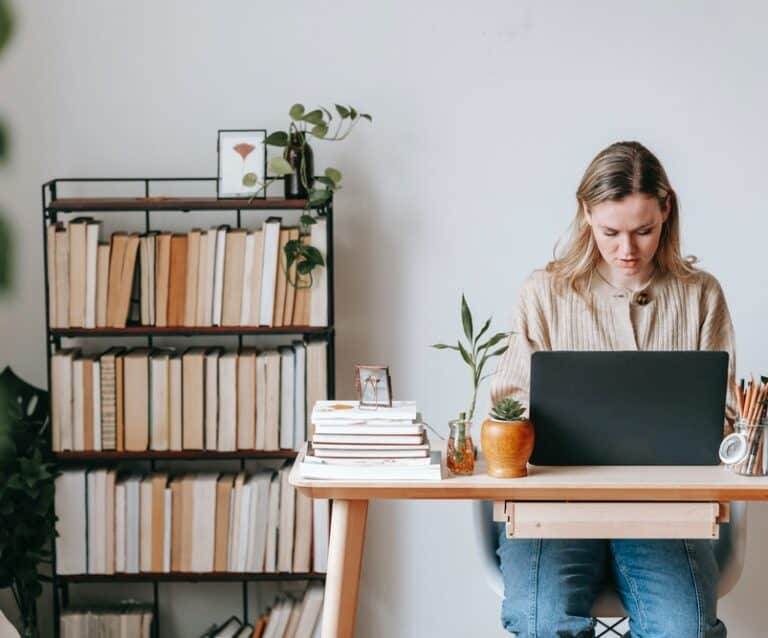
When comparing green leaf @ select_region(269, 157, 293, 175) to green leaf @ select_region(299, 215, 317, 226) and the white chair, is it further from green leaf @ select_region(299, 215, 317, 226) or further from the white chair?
the white chair

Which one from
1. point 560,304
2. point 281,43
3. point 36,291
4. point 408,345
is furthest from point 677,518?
point 36,291

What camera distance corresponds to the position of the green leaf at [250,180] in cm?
250

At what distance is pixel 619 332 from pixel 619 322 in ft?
0.07

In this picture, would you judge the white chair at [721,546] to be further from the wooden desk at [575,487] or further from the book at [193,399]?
the book at [193,399]

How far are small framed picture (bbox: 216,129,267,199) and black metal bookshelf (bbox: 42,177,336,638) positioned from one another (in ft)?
0.13

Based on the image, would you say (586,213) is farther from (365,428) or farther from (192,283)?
(192,283)

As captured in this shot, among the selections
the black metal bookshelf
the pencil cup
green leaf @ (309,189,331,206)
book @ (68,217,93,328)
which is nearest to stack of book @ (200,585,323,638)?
the black metal bookshelf

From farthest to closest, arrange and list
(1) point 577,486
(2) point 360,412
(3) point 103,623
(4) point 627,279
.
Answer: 1. (3) point 103,623
2. (4) point 627,279
3. (2) point 360,412
4. (1) point 577,486

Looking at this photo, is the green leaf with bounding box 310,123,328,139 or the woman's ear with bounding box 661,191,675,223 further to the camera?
the green leaf with bounding box 310,123,328,139

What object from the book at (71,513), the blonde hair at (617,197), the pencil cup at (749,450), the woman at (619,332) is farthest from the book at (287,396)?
the pencil cup at (749,450)

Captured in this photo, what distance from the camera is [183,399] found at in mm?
2547

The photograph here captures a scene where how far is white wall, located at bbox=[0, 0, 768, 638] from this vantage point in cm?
268

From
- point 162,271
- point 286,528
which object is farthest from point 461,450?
point 162,271

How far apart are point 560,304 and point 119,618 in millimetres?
1529
